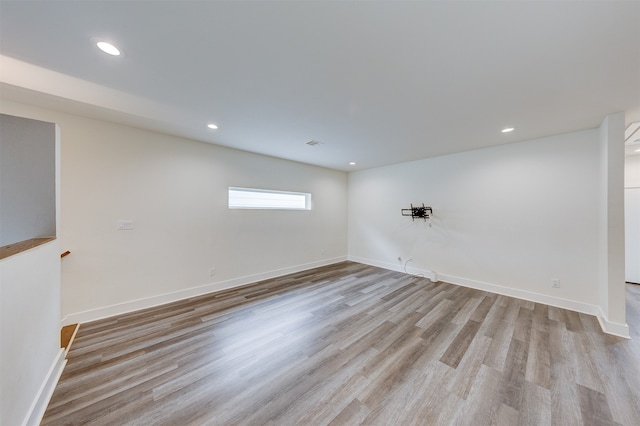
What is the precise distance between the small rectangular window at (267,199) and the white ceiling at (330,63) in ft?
4.58

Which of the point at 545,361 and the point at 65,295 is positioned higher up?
the point at 65,295

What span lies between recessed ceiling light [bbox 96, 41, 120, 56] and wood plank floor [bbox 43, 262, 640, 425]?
8.14ft

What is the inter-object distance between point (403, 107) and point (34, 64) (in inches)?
128

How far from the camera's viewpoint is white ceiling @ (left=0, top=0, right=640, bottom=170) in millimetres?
1245

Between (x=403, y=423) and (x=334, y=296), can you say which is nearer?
(x=403, y=423)

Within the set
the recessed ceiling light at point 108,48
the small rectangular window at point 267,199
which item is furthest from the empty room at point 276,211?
the small rectangular window at point 267,199

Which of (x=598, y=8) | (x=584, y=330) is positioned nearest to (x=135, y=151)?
(x=598, y=8)

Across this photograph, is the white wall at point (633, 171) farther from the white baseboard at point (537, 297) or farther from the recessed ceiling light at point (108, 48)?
the recessed ceiling light at point (108, 48)

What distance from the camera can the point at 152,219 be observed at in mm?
3016

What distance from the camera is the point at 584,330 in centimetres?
Result: 244

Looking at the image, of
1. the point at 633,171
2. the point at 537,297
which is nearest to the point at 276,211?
the point at 537,297

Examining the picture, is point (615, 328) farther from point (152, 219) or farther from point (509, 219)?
point (152, 219)

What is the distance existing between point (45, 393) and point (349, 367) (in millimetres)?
2182

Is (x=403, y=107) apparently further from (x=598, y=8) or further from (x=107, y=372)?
(x=107, y=372)
